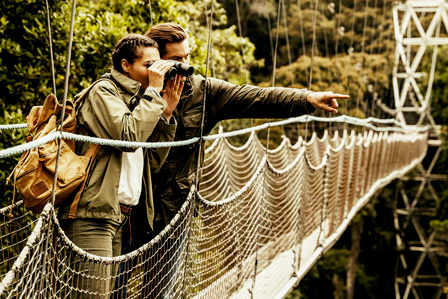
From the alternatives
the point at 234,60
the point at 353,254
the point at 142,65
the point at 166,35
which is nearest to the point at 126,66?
the point at 142,65

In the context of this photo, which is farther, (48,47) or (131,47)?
(48,47)

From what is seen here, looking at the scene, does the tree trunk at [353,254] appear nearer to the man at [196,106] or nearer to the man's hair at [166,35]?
the man at [196,106]

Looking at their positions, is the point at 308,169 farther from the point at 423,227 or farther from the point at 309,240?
the point at 423,227

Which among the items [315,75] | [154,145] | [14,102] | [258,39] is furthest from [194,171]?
[258,39]

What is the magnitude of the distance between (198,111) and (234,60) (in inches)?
204

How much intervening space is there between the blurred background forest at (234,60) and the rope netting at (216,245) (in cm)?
44

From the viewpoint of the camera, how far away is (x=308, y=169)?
11.3 feet

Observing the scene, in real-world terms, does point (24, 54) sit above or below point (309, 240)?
above

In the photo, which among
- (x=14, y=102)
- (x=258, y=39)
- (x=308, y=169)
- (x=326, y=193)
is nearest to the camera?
(x=14, y=102)

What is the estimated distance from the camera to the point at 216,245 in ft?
6.68

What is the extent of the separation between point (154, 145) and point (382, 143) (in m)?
5.52

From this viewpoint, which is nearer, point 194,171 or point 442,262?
point 194,171

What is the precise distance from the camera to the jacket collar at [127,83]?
1540 millimetres

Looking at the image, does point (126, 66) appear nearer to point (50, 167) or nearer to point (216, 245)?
point (50, 167)
